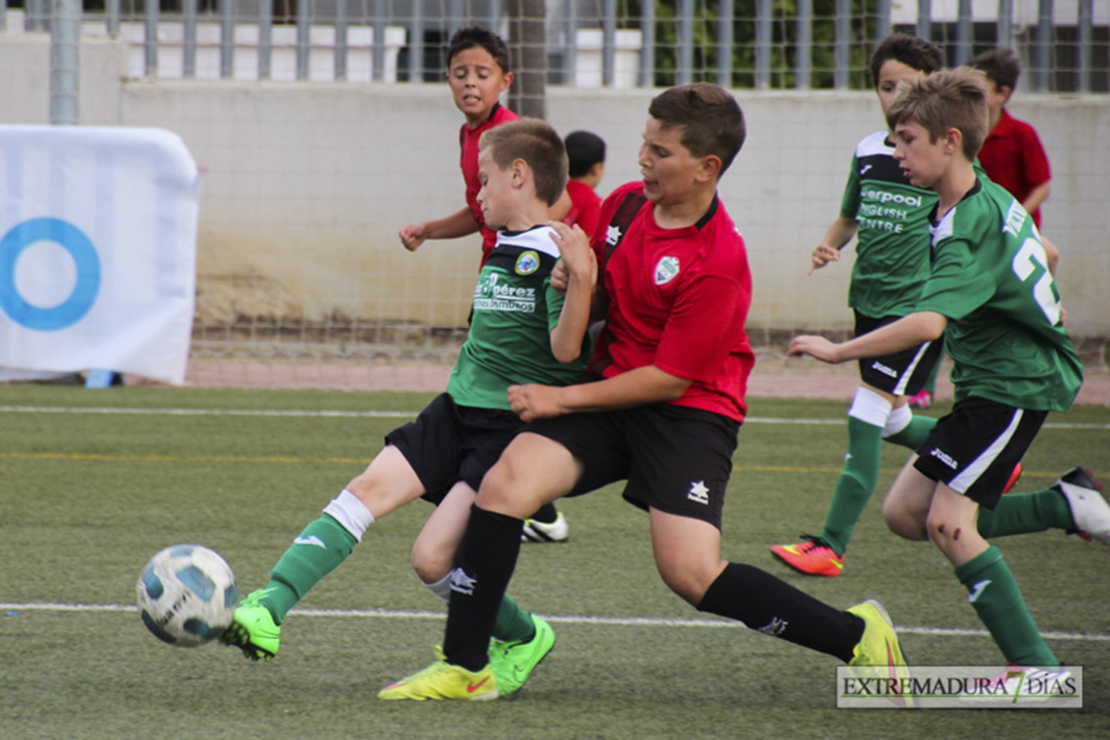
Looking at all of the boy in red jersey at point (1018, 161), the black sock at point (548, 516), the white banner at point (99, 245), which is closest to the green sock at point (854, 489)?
the black sock at point (548, 516)

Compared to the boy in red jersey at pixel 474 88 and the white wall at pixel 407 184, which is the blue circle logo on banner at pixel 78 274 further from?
the boy in red jersey at pixel 474 88

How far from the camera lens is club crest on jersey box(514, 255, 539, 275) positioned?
10.4 ft

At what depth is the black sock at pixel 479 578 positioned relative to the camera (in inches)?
116

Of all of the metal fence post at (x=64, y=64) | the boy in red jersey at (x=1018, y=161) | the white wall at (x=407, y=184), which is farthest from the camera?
the white wall at (x=407, y=184)

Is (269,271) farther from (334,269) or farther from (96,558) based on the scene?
(96,558)

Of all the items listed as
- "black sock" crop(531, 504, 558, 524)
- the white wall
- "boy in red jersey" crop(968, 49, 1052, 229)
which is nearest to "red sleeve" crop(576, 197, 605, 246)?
"black sock" crop(531, 504, 558, 524)

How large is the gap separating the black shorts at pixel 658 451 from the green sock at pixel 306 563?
55 centimetres

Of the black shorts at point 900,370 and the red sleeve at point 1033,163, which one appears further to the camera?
the red sleeve at point 1033,163

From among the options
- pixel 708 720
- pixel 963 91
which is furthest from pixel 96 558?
pixel 963 91

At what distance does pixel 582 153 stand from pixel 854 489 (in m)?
2.31

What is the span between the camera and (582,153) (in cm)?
605

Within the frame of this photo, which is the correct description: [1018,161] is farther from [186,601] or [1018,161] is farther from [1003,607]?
[186,601]

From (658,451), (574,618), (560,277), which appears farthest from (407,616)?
(560,277)

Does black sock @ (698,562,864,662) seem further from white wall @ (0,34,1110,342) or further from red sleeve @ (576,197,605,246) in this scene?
white wall @ (0,34,1110,342)
